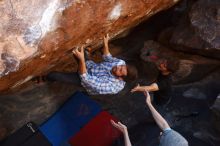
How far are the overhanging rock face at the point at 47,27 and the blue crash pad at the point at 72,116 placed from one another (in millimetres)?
636

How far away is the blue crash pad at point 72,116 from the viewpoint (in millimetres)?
4121

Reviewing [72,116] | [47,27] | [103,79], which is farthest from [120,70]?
[72,116]

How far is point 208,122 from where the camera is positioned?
418 centimetres

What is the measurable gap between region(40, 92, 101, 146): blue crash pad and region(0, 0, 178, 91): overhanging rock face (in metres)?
0.64

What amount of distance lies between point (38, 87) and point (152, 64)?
3.92 ft

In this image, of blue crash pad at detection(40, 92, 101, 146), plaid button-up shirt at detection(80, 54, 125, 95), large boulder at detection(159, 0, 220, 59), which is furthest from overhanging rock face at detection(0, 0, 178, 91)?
large boulder at detection(159, 0, 220, 59)

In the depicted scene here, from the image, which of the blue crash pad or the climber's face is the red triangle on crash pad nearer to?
the blue crash pad

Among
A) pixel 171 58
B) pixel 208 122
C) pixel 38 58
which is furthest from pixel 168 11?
pixel 38 58

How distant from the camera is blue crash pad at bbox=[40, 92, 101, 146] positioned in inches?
162

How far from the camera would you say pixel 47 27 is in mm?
3010

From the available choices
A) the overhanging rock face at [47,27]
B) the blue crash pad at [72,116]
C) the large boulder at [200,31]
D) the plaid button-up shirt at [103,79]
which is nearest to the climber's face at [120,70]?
the plaid button-up shirt at [103,79]

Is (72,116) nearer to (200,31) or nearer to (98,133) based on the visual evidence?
(98,133)

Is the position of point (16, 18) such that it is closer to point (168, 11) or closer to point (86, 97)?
point (86, 97)

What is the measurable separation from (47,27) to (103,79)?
77 cm
